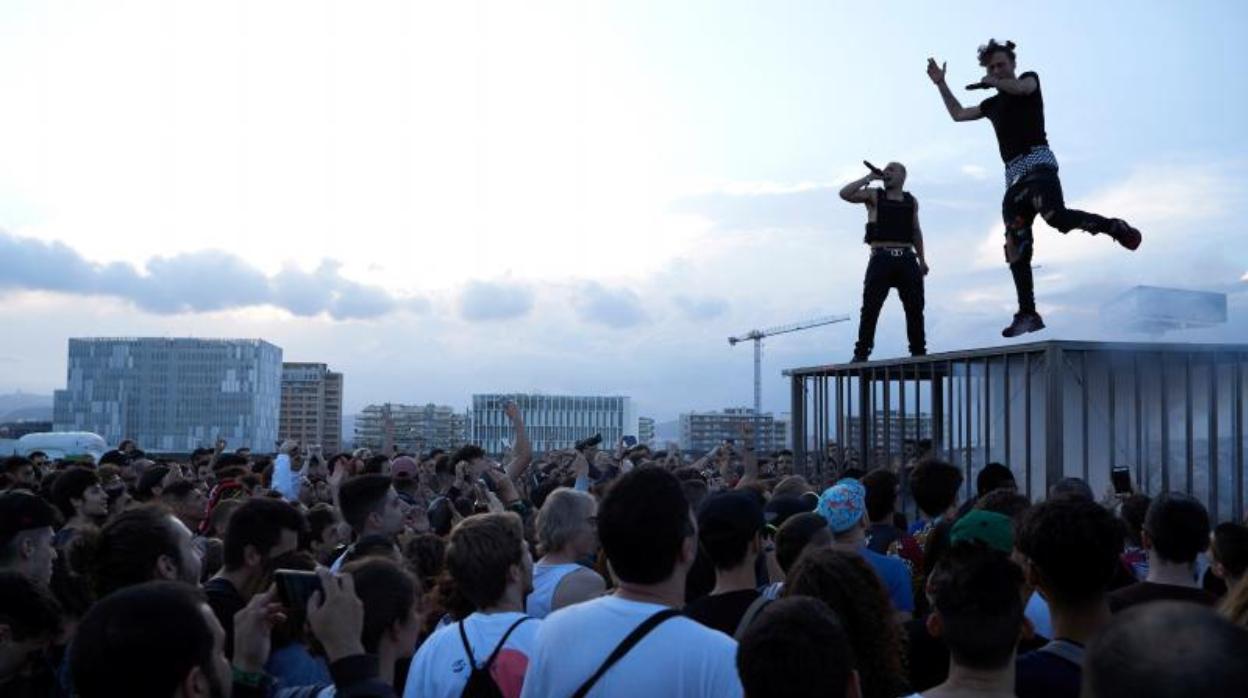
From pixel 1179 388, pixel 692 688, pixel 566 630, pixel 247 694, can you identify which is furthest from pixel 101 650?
pixel 1179 388

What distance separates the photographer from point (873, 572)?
3.86 meters

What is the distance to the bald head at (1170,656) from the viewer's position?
180 cm

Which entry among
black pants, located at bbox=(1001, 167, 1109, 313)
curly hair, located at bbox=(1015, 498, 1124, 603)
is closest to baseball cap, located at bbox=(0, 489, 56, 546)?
A: curly hair, located at bbox=(1015, 498, 1124, 603)

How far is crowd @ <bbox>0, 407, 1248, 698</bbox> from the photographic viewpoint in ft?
9.11

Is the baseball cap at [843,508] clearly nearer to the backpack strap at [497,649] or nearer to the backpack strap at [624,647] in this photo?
the backpack strap at [497,649]

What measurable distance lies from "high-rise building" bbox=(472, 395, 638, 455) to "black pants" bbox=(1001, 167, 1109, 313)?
68737 mm

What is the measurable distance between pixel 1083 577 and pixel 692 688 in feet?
4.82

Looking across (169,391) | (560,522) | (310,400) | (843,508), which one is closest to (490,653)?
(560,522)

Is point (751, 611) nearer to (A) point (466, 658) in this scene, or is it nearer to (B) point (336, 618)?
(A) point (466, 658)

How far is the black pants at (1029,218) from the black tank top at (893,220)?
1338mm

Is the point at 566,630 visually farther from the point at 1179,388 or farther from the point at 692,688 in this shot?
the point at 1179,388

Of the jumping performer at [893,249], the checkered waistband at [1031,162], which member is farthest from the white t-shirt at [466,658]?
the jumping performer at [893,249]

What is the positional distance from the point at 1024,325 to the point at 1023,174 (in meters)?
1.38

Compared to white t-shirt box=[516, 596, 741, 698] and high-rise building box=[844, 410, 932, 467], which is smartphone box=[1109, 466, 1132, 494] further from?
white t-shirt box=[516, 596, 741, 698]
